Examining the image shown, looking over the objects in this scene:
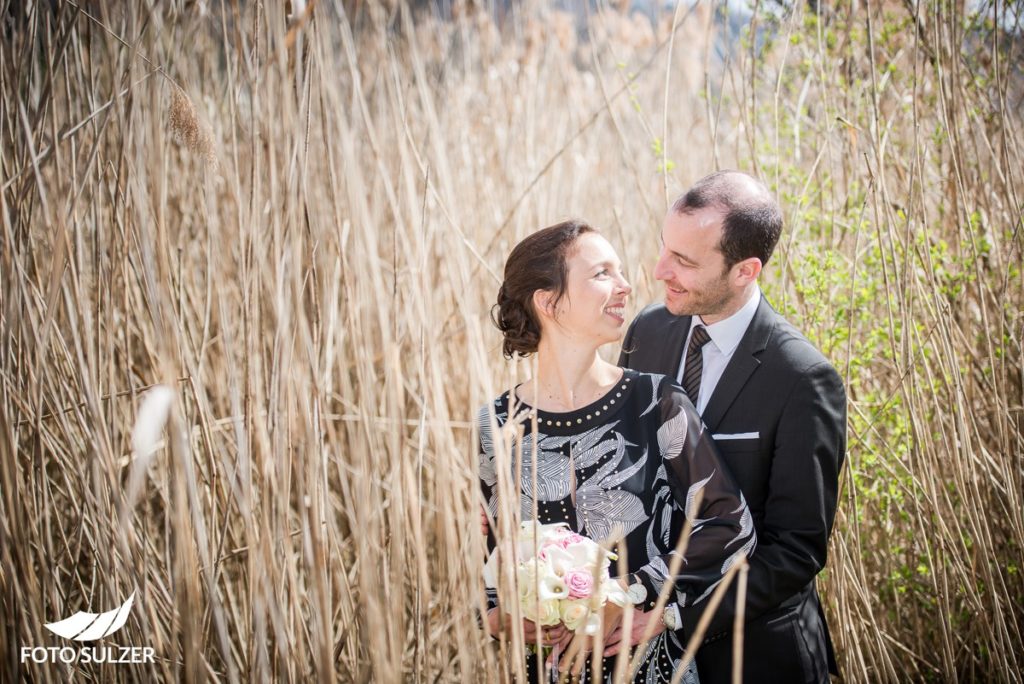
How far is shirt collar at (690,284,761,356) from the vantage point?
1.43 meters

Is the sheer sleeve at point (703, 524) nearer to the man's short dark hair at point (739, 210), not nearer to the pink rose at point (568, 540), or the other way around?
the pink rose at point (568, 540)

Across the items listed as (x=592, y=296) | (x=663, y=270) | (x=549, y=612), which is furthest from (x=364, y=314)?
(x=549, y=612)

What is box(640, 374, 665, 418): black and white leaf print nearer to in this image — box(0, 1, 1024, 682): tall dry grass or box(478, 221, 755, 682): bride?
box(478, 221, 755, 682): bride

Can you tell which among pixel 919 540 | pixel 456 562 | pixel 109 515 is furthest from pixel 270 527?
pixel 919 540

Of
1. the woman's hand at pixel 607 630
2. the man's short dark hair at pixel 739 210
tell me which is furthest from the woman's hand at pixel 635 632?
the man's short dark hair at pixel 739 210

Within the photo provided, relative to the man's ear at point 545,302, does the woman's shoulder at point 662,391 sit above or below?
below

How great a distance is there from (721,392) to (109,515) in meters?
1.21

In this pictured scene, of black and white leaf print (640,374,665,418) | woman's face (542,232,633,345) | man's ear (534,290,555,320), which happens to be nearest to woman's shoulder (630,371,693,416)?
black and white leaf print (640,374,665,418)

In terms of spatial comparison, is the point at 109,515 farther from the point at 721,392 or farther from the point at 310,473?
the point at 721,392

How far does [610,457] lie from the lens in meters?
1.25

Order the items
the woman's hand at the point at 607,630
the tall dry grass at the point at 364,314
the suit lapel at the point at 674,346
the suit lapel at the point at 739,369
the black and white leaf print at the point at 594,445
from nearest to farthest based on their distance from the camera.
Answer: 1. the tall dry grass at the point at 364,314
2. the woman's hand at the point at 607,630
3. the black and white leaf print at the point at 594,445
4. the suit lapel at the point at 739,369
5. the suit lapel at the point at 674,346

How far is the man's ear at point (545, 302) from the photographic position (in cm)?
131

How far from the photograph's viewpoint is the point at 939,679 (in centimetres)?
202

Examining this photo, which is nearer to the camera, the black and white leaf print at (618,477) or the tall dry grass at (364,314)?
the tall dry grass at (364,314)
